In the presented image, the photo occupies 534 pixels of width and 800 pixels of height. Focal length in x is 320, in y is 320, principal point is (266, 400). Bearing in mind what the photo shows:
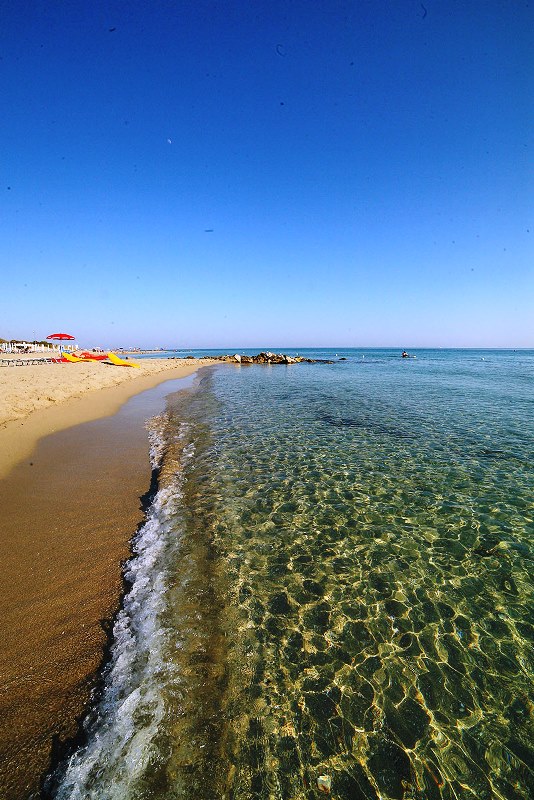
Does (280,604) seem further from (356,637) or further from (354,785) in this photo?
(354,785)

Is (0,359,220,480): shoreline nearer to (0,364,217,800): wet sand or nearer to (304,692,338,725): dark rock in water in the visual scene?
(0,364,217,800): wet sand

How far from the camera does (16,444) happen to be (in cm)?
1150

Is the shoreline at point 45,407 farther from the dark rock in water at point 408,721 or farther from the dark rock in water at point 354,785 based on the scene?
the dark rock in water at point 408,721

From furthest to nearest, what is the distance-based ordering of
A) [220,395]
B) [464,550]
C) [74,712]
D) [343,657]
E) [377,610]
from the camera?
[220,395] → [464,550] → [377,610] → [343,657] → [74,712]

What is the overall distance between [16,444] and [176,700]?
11513mm

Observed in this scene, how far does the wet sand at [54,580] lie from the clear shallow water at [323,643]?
34cm

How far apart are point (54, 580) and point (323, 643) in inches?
165

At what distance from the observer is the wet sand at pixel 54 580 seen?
10.3ft

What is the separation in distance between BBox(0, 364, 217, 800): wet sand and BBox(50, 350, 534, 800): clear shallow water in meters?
0.34

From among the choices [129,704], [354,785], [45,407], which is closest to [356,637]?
[354,785]

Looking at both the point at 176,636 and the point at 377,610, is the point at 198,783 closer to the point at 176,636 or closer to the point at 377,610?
the point at 176,636

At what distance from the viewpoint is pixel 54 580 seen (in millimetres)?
5066

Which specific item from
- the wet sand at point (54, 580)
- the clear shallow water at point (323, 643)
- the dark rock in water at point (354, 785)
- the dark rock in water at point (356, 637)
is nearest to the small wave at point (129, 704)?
the clear shallow water at point (323, 643)

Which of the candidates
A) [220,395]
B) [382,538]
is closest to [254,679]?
[382,538]
